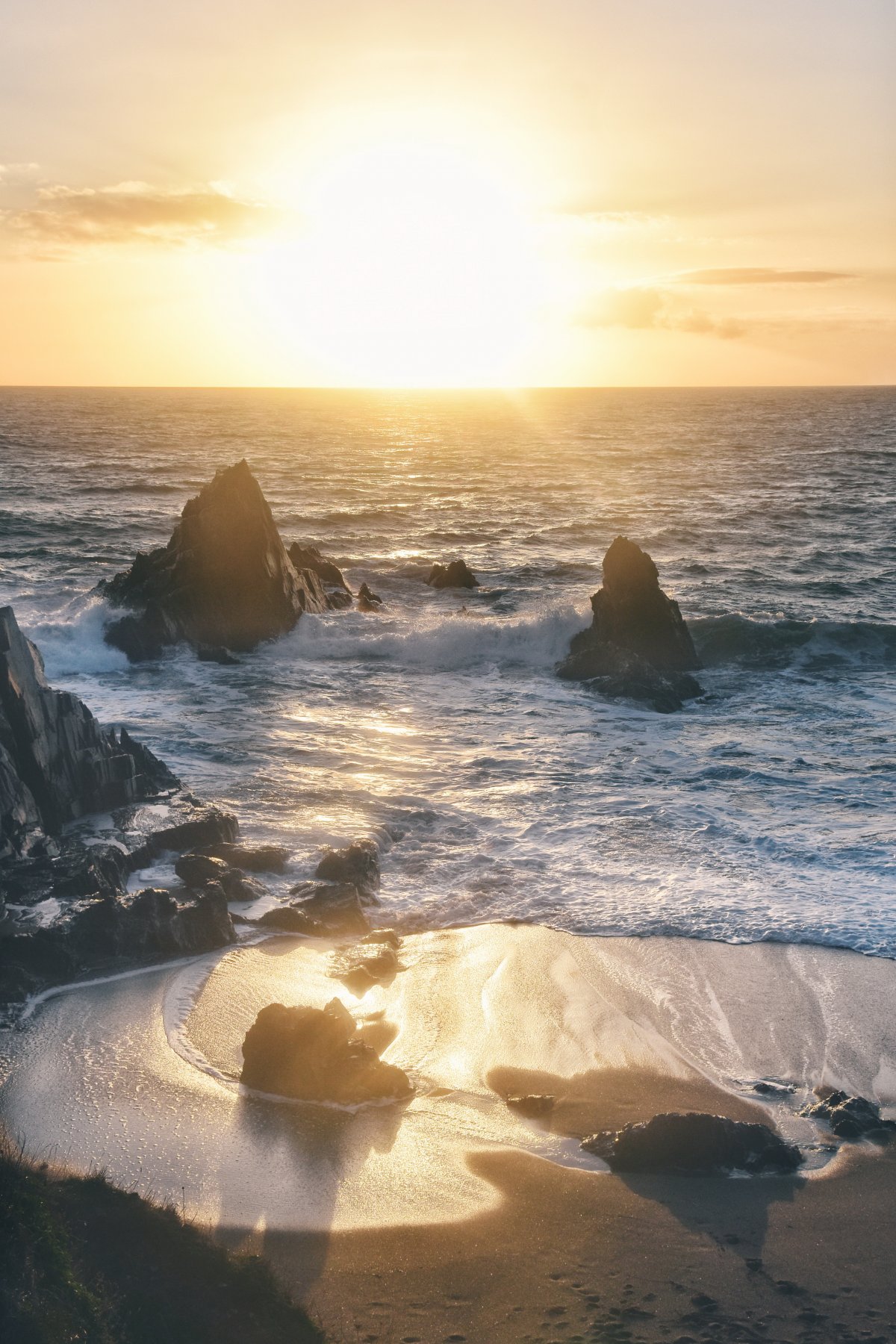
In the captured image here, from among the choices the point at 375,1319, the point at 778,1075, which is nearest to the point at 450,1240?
the point at 375,1319

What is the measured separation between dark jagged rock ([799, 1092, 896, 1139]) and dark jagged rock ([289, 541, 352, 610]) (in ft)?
77.9

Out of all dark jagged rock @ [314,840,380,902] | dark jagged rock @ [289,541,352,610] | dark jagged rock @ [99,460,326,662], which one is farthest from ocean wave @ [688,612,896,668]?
dark jagged rock @ [314,840,380,902]

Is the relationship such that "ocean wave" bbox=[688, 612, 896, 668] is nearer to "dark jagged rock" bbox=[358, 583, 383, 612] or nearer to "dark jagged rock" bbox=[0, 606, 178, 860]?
"dark jagged rock" bbox=[358, 583, 383, 612]

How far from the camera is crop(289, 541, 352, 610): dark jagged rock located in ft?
104

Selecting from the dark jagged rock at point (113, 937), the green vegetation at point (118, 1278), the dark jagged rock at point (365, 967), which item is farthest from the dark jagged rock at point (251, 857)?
the green vegetation at point (118, 1278)

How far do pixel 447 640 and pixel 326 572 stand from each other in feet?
22.7

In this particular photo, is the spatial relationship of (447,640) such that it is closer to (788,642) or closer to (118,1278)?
(788,642)

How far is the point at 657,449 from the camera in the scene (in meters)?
89.7

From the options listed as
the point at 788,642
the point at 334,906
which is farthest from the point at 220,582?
the point at 334,906

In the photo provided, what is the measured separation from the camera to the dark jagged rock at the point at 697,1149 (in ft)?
27.3

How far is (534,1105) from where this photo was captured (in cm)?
914

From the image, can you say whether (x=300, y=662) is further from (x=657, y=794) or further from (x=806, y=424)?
(x=806, y=424)

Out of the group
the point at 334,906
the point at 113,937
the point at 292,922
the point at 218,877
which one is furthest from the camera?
the point at 218,877

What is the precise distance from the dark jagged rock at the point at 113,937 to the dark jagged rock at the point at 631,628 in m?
14.1
